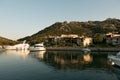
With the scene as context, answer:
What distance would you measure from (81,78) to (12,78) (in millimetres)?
14415

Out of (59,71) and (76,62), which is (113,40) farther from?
(59,71)

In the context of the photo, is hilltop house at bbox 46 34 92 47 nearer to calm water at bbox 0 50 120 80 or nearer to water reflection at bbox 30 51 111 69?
water reflection at bbox 30 51 111 69

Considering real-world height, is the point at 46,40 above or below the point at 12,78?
above

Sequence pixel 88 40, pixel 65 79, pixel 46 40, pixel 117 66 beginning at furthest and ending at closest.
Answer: pixel 46 40, pixel 88 40, pixel 117 66, pixel 65 79

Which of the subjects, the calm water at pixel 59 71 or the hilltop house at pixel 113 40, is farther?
the hilltop house at pixel 113 40

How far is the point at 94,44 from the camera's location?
160m

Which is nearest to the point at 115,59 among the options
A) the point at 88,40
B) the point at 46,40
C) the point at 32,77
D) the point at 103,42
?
the point at 32,77

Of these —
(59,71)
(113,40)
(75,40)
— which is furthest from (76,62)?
(75,40)

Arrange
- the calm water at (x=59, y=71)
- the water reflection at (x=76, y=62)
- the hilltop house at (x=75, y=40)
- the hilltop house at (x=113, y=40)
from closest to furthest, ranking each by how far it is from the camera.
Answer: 1. the calm water at (x=59, y=71)
2. the water reflection at (x=76, y=62)
3. the hilltop house at (x=113, y=40)
4. the hilltop house at (x=75, y=40)

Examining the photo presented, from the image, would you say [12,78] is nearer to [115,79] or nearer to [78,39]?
[115,79]

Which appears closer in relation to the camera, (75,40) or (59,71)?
(59,71)

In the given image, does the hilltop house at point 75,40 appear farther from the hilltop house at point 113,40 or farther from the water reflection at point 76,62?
the water reflection at point 76,62

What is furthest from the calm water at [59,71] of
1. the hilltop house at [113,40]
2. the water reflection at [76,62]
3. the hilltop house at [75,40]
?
the hilltop house at [75,40]

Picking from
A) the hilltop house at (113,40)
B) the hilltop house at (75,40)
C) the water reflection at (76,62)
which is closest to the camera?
the water reflection at (76,62)
